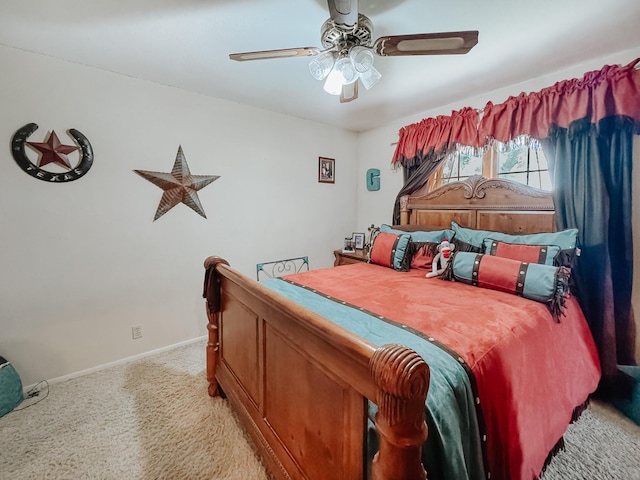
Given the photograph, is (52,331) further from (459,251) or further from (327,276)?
(459,251)

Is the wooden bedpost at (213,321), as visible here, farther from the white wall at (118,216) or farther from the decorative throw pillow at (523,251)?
the decorative throw pillow at (523,251)

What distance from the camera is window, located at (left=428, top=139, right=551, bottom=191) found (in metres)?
2.43

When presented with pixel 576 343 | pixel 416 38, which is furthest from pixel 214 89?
pixel 576 343

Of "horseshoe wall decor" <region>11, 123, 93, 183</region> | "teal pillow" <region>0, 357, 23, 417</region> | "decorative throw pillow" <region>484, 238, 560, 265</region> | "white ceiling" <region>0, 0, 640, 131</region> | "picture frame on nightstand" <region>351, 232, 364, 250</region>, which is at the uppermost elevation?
"white ceiling" <region>0, 0, 640, 131</region>

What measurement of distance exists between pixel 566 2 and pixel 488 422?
2037mm

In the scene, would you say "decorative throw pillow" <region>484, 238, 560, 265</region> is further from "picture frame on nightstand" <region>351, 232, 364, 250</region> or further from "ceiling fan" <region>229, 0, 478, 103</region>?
"picture frame on nightstand" <region>351, 232, 364, 250</region>

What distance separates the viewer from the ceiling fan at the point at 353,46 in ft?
4.14

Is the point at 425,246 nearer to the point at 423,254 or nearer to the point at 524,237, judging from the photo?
the point at 423,254

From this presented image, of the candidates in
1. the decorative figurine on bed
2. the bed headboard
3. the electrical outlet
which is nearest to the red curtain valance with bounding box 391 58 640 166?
the bed headboard

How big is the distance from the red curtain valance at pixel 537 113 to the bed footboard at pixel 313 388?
238cm

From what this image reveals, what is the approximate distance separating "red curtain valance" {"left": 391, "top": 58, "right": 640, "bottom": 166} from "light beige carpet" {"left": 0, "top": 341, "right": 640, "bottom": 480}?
2.00 m

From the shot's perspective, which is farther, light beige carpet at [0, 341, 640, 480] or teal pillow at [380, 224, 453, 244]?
teal pillow at [380, 224, 453, 244]

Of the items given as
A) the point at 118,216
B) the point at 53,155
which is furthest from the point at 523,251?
the point at 53,155

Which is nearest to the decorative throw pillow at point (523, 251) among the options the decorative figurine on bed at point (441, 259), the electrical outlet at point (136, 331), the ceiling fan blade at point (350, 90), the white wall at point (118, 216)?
the decorative figurine on bed at point (441, 259)
